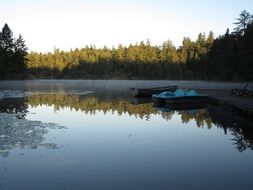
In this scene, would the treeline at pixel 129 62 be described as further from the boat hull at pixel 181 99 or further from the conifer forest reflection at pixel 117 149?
the conifer forest reflection at pixel 117 149

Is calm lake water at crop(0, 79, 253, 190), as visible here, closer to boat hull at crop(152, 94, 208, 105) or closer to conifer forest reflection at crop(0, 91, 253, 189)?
conifer forest reflection at crop(0, 91, 253, 189)

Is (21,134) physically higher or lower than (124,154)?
higher

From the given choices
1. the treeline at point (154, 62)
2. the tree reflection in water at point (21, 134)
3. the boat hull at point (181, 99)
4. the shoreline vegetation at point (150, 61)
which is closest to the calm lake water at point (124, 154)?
the tree reflection in water at point (21, 134)

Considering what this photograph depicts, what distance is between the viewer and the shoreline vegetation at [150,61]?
93.9 meters

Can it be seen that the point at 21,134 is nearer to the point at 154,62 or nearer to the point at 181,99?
the point at 181,99

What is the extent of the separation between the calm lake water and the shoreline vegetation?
58584 millimetres

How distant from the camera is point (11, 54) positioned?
10444cm

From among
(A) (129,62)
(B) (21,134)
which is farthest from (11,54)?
(B) (21,134)

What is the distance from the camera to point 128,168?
38.8 ft

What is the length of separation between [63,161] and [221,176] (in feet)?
16.4

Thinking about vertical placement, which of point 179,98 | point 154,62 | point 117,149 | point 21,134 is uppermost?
point 154,62

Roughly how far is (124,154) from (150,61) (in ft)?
502

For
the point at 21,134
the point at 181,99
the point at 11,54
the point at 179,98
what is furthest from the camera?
the point at 11,54

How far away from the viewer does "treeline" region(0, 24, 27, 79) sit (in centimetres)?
10075
